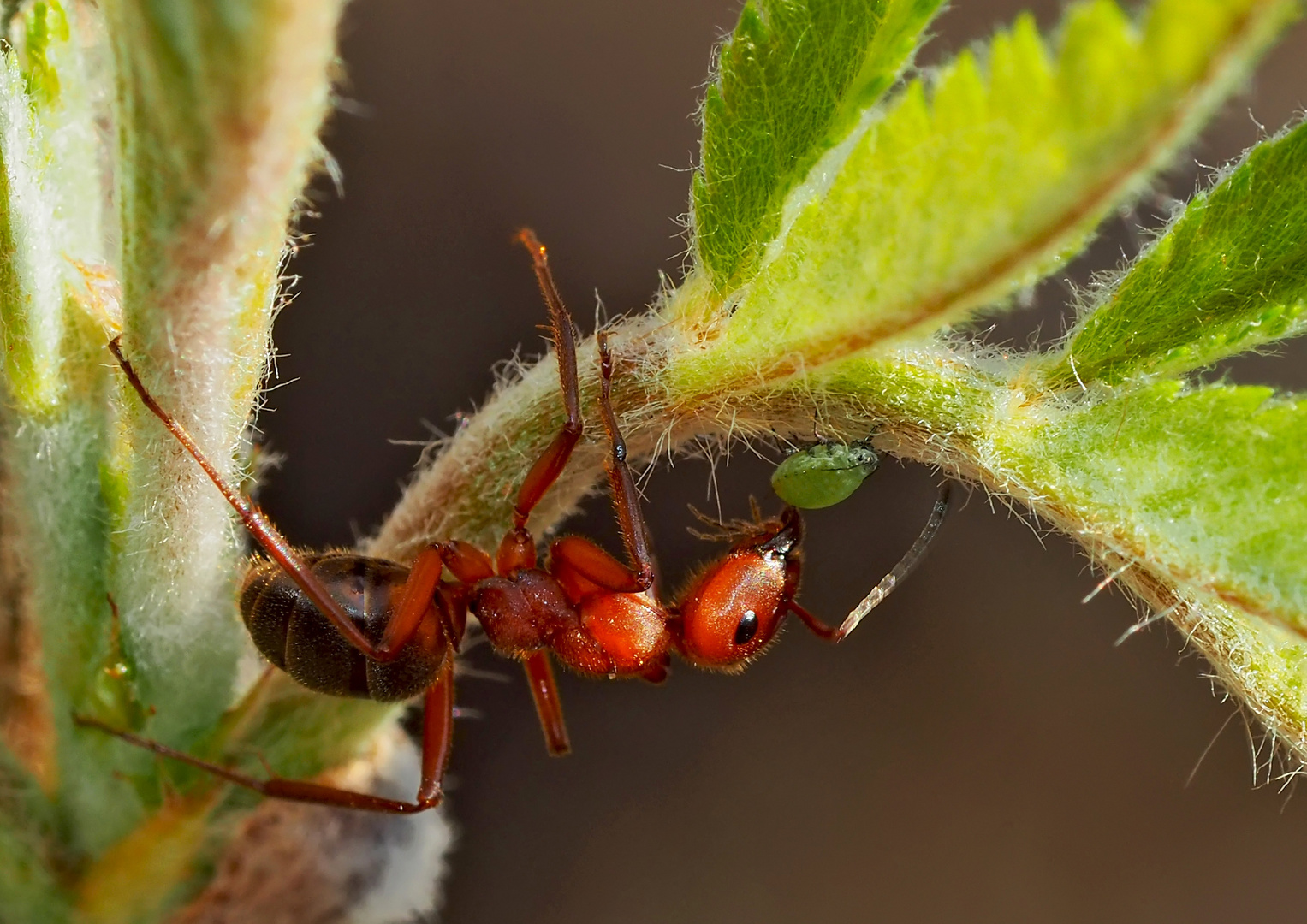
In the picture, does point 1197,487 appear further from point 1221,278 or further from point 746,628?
point 746,628

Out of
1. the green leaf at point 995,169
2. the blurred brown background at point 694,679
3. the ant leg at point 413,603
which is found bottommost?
the blurred brown background at point 694,679

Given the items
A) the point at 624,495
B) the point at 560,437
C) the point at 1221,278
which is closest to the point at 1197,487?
the point at 1221,278

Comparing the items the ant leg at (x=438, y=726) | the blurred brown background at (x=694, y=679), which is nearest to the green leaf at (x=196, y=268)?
the ant leg at (x=438, y=726)

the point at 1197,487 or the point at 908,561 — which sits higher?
the point at 1197,487

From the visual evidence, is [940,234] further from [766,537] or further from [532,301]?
[532,301]

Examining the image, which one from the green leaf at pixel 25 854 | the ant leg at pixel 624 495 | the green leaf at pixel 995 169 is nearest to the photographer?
the green leaf at pixel 995 169

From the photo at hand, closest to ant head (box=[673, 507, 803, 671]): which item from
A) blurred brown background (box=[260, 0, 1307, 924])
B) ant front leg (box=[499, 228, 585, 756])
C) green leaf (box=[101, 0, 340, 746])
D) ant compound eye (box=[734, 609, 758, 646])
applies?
ant compound eye (box=[734, 609, 758, 646])

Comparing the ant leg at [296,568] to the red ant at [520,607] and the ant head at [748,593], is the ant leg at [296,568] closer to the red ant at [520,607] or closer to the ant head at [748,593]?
the red ant at [520,607]
